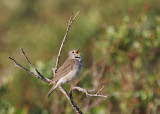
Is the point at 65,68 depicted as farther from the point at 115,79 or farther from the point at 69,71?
the point at 115,79

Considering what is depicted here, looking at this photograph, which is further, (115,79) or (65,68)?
(115,79)

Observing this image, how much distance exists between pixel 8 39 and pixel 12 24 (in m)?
2.25

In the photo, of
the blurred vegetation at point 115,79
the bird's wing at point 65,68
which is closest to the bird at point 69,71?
the bird's wing at point 65,68

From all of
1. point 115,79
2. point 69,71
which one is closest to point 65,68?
point 69,71

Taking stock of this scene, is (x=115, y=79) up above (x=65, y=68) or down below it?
below

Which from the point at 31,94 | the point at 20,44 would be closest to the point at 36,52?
the point at 20,44

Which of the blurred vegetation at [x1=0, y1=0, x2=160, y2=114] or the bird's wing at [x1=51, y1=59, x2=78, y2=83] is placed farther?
the blurred vegetation at [x1=0, y1=0, x2=160, y2=114]

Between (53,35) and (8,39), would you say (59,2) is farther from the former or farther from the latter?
(53,35)

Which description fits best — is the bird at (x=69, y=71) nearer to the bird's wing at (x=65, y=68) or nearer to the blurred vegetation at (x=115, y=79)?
the bird's wing at (x=65, y=68)

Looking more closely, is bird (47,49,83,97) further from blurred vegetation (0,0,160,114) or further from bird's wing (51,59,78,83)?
blurred vegetation (0,0,160,114)

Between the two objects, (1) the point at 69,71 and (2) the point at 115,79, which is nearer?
(1) the point at 69,71

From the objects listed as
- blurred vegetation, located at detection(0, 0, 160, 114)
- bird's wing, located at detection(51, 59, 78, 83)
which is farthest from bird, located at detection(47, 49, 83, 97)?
blurred vegetation, located at detection(0, 0, 160, 114)

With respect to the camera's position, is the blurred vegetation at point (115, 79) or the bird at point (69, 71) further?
the blurred vegetation at point (115, 79)

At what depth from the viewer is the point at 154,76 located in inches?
284
